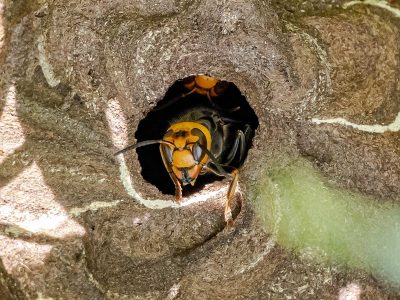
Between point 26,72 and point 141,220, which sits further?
point 141,220

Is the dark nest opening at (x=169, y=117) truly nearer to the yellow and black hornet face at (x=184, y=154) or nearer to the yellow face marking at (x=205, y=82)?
the yellow face marking at (x=205, y=82)

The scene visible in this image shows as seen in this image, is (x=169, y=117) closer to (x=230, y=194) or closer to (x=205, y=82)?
(x=205, y=82)

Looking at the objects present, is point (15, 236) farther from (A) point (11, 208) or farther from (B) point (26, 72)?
(B) point (26, 72)

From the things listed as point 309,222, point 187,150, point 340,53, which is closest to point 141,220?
point 187,150

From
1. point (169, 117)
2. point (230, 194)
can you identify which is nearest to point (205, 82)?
point (169, 117)

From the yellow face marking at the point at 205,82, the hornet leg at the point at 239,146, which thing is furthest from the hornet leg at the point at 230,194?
the yellow face marking at the point at 205,82

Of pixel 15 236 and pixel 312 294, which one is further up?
pixel 15 236

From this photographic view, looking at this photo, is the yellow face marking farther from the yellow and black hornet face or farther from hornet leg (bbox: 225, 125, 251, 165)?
the yellow and black hornet face

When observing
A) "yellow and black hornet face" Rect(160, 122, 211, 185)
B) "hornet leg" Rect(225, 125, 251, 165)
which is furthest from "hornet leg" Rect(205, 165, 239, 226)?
"hornet leg" Rect(225, 125, 251, 165)
